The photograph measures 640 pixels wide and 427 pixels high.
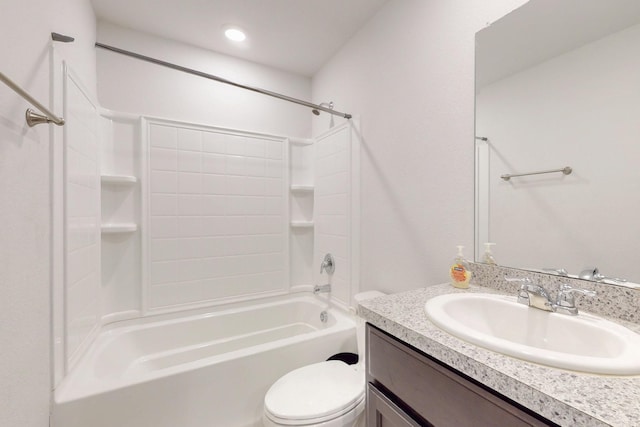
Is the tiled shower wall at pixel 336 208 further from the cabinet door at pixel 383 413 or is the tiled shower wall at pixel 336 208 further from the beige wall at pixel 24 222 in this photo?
the beige wall at pixel 24 222

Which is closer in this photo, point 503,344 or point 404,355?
point 503,344

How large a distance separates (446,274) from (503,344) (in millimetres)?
717

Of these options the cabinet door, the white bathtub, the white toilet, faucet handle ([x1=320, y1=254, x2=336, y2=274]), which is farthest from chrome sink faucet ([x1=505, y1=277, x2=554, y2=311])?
faucet handle ([x1=320, y1=254, x2=336, y2=274])

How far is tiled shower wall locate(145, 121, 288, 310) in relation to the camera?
193 cm

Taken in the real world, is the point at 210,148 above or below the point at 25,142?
above

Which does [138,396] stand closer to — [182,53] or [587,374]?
[587,374]

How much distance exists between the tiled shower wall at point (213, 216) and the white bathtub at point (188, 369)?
0.21 metres

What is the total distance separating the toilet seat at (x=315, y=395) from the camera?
A: 1035mm

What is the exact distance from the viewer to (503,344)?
23.0 inches

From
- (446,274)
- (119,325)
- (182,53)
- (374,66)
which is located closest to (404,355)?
(446,274)

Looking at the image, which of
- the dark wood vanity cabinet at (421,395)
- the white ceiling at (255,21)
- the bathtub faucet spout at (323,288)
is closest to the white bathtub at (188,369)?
the bathtub faucet spout at (323,288)

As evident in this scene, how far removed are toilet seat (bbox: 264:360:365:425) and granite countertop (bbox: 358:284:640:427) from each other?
601mm

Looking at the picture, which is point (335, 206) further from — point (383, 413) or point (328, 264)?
point (383, 413)

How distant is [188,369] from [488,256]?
1.47 m
